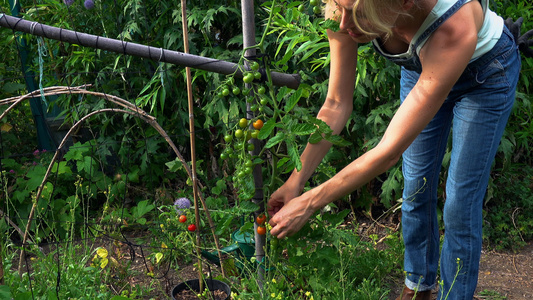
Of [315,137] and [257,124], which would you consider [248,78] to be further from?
[315,137]

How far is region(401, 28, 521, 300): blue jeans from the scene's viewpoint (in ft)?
5.96

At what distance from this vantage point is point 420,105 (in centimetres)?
159

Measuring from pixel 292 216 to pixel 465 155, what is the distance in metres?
0.65

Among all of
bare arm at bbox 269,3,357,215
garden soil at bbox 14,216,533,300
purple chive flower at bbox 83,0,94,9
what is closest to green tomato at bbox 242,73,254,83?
bare arm at bbox 269,3,357,215

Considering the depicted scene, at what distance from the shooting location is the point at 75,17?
11.3ft

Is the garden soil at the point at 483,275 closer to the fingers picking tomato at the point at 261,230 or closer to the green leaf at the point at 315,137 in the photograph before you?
the fingers picking tomato at the point at 261,230

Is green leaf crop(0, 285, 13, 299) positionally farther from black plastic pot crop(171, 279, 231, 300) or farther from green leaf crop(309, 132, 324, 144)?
green leaf crop(309, 132, 324, 144)

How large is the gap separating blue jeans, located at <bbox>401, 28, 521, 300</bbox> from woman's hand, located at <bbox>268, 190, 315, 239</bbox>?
565 millimetres

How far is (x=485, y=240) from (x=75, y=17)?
2873 mm

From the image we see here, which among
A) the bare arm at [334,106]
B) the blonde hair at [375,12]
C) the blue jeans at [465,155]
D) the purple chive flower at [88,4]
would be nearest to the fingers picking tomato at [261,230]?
the bare arm at [334,106]

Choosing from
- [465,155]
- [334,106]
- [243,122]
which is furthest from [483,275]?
[243,122]

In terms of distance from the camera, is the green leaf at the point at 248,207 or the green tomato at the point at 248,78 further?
the green leaf at the point at 248,207

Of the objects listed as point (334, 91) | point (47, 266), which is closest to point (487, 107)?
point (334, 91)

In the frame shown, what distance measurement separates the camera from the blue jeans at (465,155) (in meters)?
1.82
